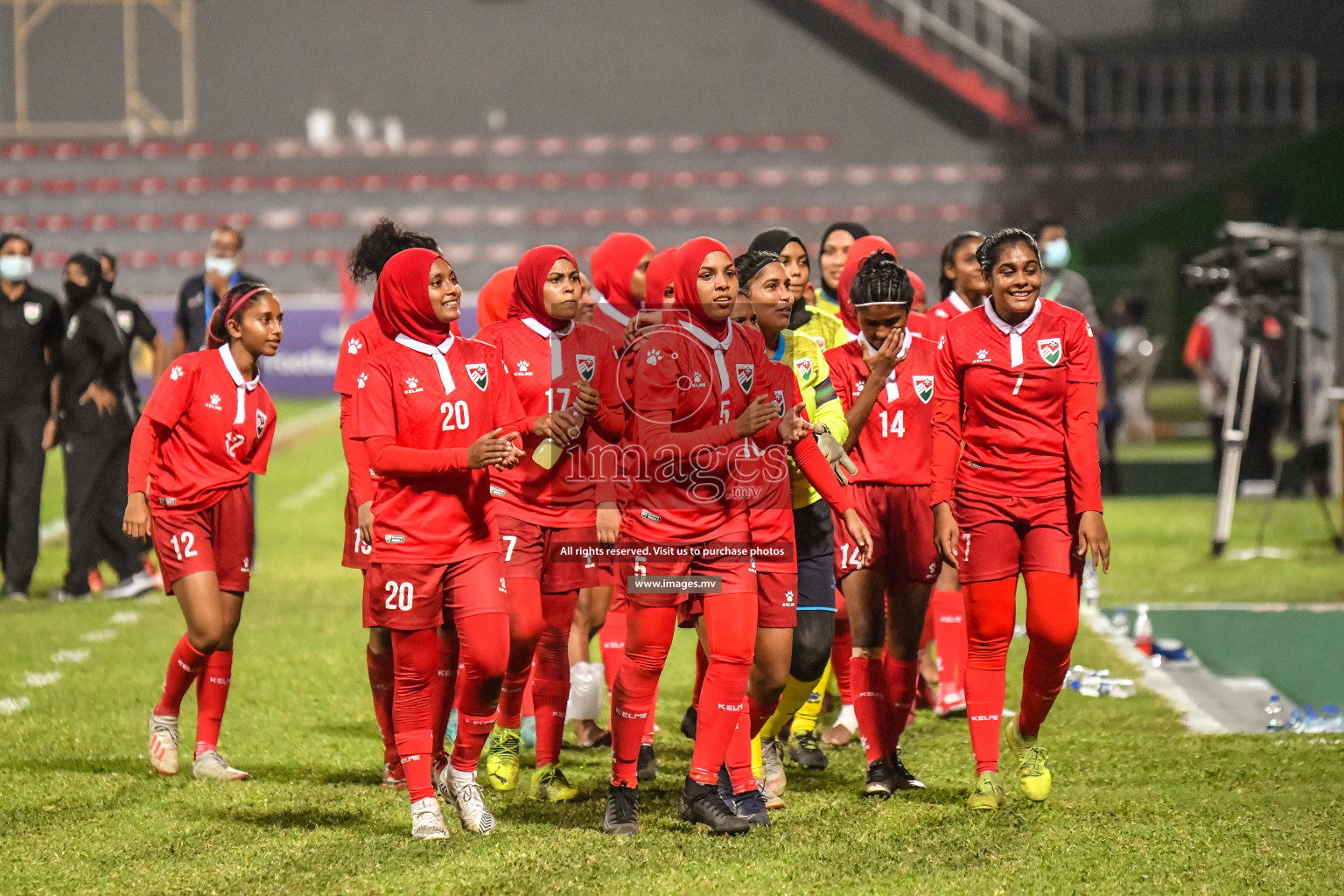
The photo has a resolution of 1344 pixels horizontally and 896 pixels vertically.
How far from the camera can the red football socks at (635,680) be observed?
534 centimetres

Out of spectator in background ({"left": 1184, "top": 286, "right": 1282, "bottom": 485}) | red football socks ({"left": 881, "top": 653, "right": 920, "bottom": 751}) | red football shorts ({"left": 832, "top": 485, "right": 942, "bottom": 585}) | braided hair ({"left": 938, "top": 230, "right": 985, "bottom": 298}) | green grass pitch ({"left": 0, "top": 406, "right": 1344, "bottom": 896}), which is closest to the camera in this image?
green grass pitch ({"left": 0, "top": 406, "right": 1344, "bottom": 896})

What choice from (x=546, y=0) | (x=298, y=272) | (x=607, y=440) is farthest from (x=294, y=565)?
(x=546, y=0)

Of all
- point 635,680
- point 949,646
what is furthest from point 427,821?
point 949,646

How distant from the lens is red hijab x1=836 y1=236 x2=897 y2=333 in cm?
645

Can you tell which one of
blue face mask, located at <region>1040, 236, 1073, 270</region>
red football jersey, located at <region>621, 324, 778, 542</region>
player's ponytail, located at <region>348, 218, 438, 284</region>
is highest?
blue face mask, located at <region>1040, 236, 1073, 270</region>

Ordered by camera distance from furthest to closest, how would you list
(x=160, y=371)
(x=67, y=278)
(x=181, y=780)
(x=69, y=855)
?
1. (x=160, y=371)
2. (x=67, y=278)
3. (x=181, y=780)
4. (x=69, y=855)

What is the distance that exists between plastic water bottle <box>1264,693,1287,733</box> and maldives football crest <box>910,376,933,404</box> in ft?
7.25

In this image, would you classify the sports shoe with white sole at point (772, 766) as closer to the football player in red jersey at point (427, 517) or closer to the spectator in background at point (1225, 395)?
the football player in red jersey at point (427, 517)

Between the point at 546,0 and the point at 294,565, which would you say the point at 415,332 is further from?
the point at 546,0

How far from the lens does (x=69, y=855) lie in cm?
520

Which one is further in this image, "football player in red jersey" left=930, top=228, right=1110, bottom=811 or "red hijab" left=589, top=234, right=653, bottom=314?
"red hijab" left=589, top=234, right=653, bottom=314

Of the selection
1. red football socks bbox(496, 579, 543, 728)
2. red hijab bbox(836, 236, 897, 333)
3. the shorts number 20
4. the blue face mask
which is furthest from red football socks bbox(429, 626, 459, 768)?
the blue face mask

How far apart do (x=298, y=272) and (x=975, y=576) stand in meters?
25.3

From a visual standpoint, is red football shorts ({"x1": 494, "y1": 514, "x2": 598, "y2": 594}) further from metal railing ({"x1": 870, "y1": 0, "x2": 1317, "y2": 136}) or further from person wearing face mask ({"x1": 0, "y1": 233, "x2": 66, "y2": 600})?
metal railing ({"x1": 870, "y1": 0, "x2": 1317, "y2": 136})
